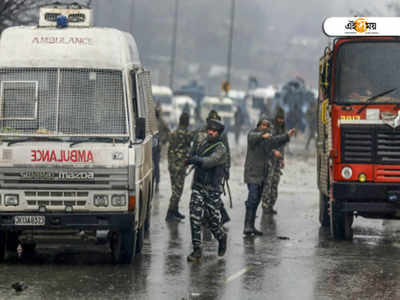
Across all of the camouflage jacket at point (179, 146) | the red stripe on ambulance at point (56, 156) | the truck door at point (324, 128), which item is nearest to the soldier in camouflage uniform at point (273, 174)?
the truck door at point (324, 128)

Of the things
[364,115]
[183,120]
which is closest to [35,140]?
[364,115]

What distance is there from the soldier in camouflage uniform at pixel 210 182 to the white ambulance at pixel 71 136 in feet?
2.18

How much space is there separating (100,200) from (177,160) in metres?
6.07

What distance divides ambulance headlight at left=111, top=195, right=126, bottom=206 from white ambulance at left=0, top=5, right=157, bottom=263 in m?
0.01

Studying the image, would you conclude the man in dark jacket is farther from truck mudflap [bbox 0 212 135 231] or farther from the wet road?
truck mudflap [bbox 0 212 135 231]

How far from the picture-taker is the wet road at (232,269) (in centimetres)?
1155

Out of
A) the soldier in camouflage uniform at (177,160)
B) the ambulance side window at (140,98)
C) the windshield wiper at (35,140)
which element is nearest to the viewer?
the windshield wiper at (35,140)

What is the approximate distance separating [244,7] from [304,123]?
133m

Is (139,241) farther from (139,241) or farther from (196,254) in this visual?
(196,254)

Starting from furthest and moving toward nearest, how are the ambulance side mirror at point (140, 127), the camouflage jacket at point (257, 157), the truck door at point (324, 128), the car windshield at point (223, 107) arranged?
1. the car windshield at point (223, 107)
2. the camouflage jacket at point (257, 157)
3. the truck door at point (324, 128)
4. the ambulance side mirror at point (140, 127)

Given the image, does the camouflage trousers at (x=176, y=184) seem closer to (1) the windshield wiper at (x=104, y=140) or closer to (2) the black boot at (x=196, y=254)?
(2) the black boot at (x=196, y=254)

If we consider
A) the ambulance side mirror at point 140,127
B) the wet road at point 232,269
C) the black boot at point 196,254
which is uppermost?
the ambulance side mirror at point 140,127

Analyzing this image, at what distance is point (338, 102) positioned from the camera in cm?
1531

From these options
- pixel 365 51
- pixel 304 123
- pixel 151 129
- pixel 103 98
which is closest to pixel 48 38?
pixel 103 98
